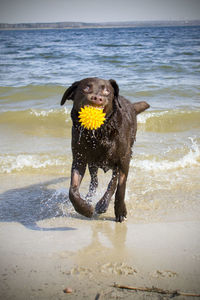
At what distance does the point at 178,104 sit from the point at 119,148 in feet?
24.2

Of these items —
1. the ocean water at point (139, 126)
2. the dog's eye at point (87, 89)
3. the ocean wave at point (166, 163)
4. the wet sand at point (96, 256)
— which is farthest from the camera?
the ocean wave at point (166, 163)

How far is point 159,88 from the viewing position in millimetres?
13102

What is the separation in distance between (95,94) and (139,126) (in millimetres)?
5700

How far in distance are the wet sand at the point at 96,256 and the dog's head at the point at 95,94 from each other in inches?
51.1

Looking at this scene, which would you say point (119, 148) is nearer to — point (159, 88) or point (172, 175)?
point (172, 175)

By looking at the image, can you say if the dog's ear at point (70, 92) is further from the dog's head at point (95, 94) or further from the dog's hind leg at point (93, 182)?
the dog's hind leg at point (93, 182)

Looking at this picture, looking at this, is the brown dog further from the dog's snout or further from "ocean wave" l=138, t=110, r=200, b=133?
"ocean wave" l=138, t=110, r=200, b=133

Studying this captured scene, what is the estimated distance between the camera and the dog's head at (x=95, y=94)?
3.89 meters

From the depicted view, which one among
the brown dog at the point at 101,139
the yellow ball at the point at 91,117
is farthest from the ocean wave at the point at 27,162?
the yellow ball at the point at 91,117

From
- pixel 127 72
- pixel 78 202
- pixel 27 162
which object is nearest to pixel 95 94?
pixel 78 202

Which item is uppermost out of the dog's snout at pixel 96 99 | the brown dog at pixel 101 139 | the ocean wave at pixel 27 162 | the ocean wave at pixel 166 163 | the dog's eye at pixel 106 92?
the dog's eye at pixel 106 92

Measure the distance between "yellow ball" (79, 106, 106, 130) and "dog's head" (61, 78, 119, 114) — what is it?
0.06m

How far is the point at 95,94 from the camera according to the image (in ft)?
12.9

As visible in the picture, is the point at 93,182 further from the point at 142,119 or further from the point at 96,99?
the point at 142,119
